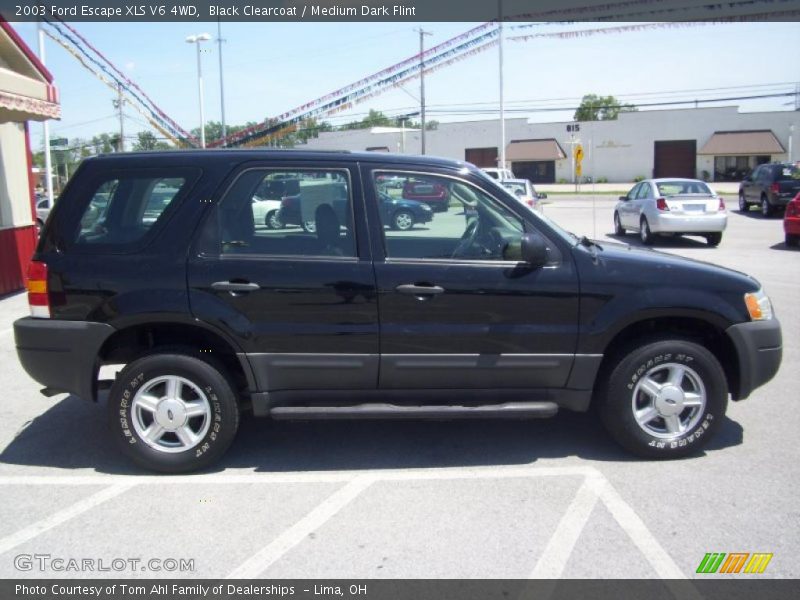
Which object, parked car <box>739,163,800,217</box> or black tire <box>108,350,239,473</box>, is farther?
parked car <box>739,163,800,217</box>

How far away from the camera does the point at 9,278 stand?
40.1ft

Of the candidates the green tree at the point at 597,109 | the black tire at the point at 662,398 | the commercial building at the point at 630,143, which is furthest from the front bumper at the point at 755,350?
the green tree at the point at 597,109

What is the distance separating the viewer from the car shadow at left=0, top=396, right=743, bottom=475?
4973 mm

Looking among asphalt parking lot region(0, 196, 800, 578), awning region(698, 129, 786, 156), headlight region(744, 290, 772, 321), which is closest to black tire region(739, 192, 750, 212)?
asphalt parking lot region(0, 196, 800, 578)

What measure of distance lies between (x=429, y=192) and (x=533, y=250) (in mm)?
750

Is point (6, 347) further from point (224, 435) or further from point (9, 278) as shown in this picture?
point (224, 435)

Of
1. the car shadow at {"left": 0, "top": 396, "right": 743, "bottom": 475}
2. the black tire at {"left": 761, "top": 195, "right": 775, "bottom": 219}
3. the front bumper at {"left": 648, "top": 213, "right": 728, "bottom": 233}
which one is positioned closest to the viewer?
the car shadow at {"left": 0, "top": 396, "right": 743, "bottom": 475}

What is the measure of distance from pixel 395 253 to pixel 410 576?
2.00 metres

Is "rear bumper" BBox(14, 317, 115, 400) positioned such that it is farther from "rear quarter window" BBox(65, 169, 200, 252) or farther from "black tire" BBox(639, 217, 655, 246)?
"black tire" BBox(639, 217, 655, 246)

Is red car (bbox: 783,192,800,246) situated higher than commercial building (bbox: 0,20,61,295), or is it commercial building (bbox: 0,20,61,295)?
commercial building (bbox: 0,20,61,295)

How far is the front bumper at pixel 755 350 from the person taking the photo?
4805 millimetres

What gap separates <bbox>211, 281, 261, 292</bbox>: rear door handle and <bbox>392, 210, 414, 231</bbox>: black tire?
3.10 ft

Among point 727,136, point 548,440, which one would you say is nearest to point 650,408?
point 548,440

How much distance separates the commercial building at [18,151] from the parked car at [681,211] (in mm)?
13069
